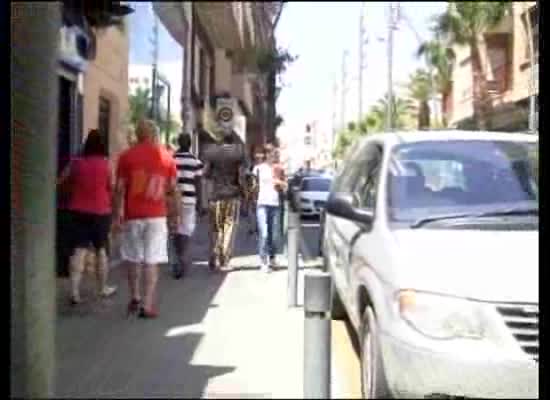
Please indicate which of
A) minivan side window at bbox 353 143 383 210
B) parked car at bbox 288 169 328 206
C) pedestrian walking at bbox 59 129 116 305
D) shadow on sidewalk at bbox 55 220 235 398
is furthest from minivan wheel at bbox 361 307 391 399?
pedestrian walking at bbox 59 129 116 305

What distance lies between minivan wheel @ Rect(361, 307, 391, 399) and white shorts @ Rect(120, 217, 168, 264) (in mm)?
1341

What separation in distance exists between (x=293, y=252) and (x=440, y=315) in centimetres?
117

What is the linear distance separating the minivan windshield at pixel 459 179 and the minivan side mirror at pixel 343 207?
12.9 inches

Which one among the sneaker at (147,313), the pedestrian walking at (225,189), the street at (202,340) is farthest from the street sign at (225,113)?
the sneaker at (147,313)

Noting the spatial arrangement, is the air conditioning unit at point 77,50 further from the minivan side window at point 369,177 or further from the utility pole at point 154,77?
the minivan side window at point 369,177

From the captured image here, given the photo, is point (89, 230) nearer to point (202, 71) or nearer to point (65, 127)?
point (65, 127)

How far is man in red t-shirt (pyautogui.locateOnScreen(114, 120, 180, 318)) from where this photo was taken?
2.79 metres

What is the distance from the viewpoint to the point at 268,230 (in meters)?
3.48

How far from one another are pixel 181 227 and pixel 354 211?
776 millimetres

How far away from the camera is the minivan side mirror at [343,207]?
3314mm

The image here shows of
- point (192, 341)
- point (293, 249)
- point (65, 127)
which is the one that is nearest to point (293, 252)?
point (293, 249)

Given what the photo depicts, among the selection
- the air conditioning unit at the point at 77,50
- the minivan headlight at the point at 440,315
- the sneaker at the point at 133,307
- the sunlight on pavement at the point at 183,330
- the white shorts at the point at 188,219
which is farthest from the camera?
the sunlight on pavement at the point at 183,330
